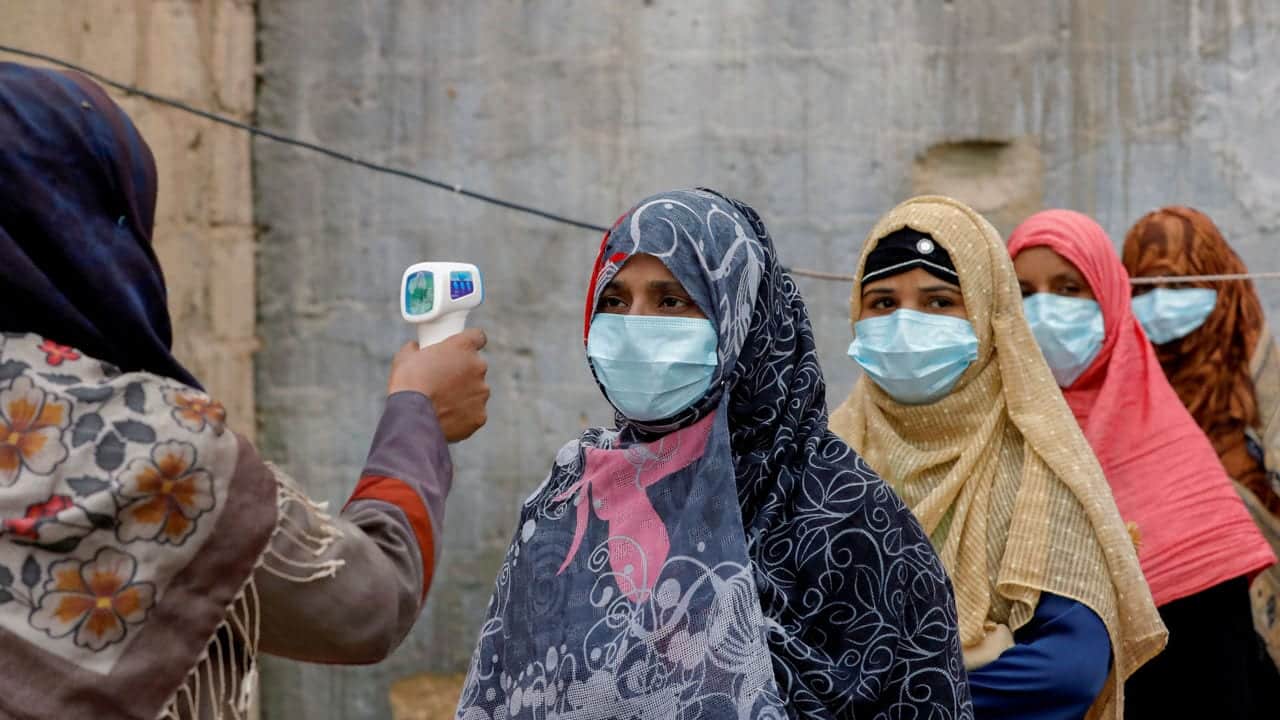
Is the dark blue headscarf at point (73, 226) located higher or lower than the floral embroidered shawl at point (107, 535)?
higher

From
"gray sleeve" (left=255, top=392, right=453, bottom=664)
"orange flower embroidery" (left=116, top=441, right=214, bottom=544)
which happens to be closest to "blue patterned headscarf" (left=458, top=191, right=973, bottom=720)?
"gray sleeve" (left=255, top=392, right=453, bottom=664)

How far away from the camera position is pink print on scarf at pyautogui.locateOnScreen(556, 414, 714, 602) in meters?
1.97

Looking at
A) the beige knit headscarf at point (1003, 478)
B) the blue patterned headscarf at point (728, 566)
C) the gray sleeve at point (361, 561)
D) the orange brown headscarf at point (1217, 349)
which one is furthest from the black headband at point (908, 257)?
the orange brown headscarf at point (1217, 349)

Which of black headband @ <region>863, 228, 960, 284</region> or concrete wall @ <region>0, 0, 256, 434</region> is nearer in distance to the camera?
black headband @ <region>863, 228, 960, 284</region>

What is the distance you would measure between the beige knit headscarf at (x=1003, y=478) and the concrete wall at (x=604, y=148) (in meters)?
1.54

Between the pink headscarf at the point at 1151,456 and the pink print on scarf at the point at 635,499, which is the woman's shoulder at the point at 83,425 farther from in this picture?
the pink headscarf at the point at 1151,456

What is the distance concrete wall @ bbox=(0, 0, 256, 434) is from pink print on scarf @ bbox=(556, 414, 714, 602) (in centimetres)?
215

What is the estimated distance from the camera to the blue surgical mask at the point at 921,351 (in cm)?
244

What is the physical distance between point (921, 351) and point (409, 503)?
3.58ft

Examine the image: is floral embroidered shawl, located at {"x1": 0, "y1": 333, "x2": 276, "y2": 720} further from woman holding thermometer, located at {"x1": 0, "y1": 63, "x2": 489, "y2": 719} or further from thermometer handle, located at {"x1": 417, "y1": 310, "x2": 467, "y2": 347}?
thermometer handle, located at {"x1": 417, "y1": 310, "x2": 467, "y2": 347}

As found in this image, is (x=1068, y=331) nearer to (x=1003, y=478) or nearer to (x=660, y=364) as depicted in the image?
(x=1003, y=478)

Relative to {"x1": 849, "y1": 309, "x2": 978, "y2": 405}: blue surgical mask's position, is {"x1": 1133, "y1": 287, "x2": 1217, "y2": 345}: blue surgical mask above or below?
above

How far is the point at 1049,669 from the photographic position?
221 centimetres

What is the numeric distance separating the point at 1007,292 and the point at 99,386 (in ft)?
5.33
